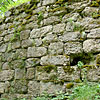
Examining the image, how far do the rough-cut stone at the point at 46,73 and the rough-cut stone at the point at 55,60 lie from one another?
9cm

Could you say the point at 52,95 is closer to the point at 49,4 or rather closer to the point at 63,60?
the point at 63,60

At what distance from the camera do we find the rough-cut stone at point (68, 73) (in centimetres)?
282

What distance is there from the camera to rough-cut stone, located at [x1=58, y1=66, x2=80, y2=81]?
9.25 ft

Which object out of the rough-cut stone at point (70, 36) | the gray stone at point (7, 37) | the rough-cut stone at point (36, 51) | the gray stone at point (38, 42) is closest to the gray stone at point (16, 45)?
the gray stone at point (7, 37)

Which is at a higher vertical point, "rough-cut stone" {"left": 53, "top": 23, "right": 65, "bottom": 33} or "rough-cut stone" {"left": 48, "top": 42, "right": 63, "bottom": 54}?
"rough-cut stone" {"left": 53, "top": 23, "right": 65, "bottom": 33}

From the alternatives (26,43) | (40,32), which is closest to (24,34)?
(26,43)

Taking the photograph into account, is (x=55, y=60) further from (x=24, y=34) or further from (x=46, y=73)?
(x=24, y=34)

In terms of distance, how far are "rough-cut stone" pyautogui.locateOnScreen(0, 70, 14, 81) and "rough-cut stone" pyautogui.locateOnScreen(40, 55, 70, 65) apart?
2.77 feet

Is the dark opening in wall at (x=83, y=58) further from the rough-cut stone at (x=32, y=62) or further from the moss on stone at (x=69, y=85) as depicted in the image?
the rough-cut stone at (x=32, y=62)

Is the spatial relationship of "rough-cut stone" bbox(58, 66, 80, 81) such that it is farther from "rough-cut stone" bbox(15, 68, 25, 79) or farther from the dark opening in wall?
"rough-cut stone" bbox(15, 68, 25, 79)

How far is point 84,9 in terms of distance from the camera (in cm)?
311

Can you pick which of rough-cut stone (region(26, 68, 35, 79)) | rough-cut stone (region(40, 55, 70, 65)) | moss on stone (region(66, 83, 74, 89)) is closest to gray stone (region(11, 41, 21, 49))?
rough-cut stone (region(26, 68, 35, 79))

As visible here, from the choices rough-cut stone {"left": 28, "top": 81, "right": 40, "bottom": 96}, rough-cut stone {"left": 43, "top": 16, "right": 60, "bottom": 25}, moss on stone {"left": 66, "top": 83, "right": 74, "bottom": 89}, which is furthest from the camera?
rough-cut stone {"left": 43, "top": 16, "right": 60, "bottom": 25}

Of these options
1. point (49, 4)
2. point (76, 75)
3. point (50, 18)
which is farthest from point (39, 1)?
point (76, 75)
